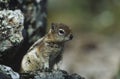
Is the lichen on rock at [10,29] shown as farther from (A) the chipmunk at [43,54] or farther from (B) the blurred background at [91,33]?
(B) the blurred background at [91,33]

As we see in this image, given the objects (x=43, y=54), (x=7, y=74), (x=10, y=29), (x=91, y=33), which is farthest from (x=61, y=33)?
(x=91, y=33)

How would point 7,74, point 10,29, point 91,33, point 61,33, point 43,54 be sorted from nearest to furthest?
point 7,74
point 61,33
point 10,29
point 43,54
point 91,33

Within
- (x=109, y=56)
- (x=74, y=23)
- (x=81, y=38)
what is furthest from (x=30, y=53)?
(x=74, y=23)

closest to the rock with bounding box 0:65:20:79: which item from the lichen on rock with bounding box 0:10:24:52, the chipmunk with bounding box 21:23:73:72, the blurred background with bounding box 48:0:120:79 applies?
the lichen on rock with bounding box 0:10:24:52

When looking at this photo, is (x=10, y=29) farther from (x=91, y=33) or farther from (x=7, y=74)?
(x=91, y=33)

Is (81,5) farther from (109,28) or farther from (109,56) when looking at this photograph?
(109,56)

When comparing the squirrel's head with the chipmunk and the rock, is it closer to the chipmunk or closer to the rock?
the chipmunk
